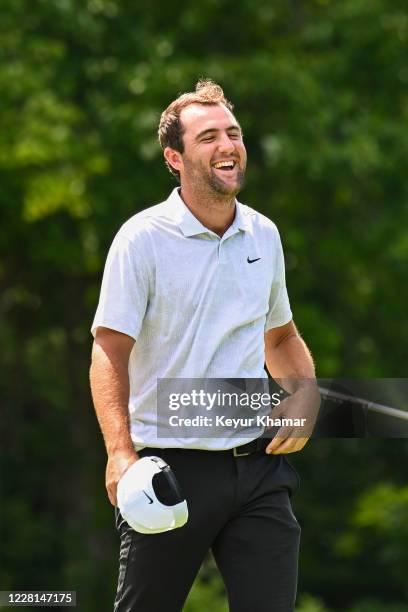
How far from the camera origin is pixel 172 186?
1231 cm

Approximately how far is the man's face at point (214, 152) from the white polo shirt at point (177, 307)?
11 centimetres

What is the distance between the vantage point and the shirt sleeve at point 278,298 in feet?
11.7

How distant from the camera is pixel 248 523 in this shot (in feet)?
11.1

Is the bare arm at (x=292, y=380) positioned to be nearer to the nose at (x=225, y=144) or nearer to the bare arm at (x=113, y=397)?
the bare arm at (x=113, y=397)

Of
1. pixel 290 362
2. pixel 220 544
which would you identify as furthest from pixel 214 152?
pixel 220 544

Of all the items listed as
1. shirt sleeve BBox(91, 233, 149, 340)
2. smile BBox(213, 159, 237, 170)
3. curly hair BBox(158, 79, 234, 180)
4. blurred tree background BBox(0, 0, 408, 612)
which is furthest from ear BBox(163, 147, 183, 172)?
blurred tree background BBox(0, 0, 408, 612)

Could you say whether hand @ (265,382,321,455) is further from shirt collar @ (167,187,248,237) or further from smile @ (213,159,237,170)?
smile @ (213,159,237,170)

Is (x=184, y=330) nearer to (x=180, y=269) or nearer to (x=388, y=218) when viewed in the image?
(x=180, y=269)

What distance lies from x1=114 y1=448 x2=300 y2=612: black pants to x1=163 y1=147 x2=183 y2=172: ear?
767mm

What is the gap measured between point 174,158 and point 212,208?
18cm

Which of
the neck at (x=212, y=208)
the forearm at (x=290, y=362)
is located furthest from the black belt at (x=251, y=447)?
the neck at (x=212, y=208)

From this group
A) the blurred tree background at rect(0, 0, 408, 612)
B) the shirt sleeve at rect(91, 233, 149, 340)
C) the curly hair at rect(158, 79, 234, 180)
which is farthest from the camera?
the blurred tree background at rect(0, 0, 408, 612)

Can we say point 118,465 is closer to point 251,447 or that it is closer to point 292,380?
point 251,447

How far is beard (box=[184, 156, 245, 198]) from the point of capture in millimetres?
3404
